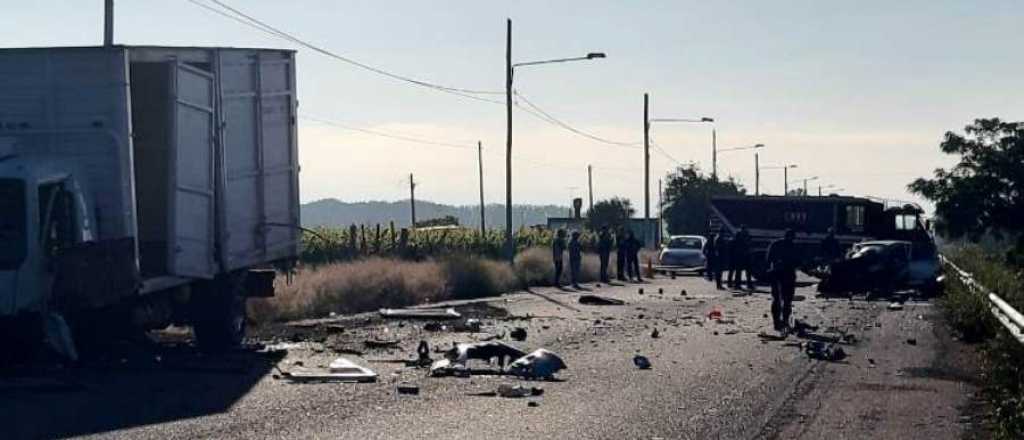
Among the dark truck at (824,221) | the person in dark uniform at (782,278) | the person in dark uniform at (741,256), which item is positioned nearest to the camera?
the person in dark uniform at (782,278)

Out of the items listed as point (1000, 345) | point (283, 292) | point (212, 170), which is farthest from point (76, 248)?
point (283, 292)

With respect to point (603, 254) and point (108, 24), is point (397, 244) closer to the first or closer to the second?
point (603, 254)

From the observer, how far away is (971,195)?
311 ft

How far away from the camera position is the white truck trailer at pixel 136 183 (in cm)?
1698

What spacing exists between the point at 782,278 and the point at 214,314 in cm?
910

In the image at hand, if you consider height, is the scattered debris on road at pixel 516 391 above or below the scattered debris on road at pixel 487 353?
below

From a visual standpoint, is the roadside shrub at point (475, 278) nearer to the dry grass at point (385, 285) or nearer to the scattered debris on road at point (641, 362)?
the dry grass at point (385, 285)

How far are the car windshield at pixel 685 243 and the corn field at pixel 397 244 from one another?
6.47 m

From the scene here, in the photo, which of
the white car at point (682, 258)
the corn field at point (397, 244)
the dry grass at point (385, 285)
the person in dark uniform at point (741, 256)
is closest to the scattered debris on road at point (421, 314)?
the dry grass at point (385, 285)

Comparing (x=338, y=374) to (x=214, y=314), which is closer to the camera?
(x=338, y=374)

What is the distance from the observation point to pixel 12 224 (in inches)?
666

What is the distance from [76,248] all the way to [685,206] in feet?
284

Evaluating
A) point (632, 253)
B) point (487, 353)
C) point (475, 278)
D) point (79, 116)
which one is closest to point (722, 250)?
point (632, 253)

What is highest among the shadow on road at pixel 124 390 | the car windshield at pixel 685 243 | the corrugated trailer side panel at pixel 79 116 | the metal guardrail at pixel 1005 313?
the corrugated trailer side panel at pixel 79 116
